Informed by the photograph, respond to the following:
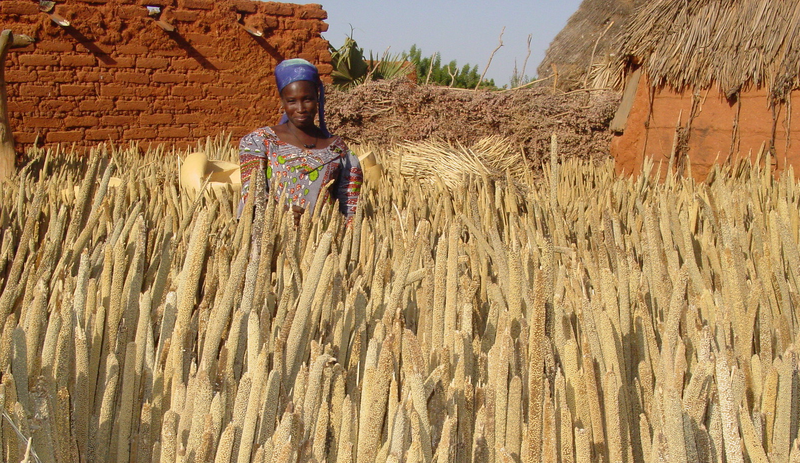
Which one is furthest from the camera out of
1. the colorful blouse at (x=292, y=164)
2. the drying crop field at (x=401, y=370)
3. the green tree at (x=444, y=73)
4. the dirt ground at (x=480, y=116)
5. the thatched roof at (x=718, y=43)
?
the green tree at (x=444, y=73)

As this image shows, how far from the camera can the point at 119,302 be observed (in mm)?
1100

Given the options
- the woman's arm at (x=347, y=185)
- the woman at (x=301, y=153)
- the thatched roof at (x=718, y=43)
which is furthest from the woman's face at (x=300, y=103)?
the thatched roof at (x=718, y=43)

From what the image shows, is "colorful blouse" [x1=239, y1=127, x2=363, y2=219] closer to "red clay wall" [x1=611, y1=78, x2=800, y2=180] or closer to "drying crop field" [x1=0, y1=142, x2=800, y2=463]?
"drying crop field" [x1=0, y1=142, x2=800, y2=463]

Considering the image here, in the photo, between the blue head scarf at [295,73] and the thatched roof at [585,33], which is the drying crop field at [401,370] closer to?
the blue head scarf at [295,73]

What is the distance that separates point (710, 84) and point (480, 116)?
6.11ft

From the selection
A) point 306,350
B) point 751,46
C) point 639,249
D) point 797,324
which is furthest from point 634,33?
point 306,350

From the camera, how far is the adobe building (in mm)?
4652

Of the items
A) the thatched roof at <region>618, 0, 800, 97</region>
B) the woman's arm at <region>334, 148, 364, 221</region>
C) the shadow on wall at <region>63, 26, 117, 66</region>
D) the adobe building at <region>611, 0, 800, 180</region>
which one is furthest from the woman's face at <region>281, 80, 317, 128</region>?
the shadow on wall at <region>63, 26, 117, 66</region>

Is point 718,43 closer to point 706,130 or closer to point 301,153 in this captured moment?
point 706,130

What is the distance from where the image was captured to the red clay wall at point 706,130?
4719mm

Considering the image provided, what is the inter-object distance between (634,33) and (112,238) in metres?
5.02

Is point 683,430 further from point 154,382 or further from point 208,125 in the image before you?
point 208,125

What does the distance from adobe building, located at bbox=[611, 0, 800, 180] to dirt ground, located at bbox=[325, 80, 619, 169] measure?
0.28 meters

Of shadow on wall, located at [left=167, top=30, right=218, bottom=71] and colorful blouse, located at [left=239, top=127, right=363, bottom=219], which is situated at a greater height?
shadow on wall, located at [left=167, top=30, right=218, bottom=71]
